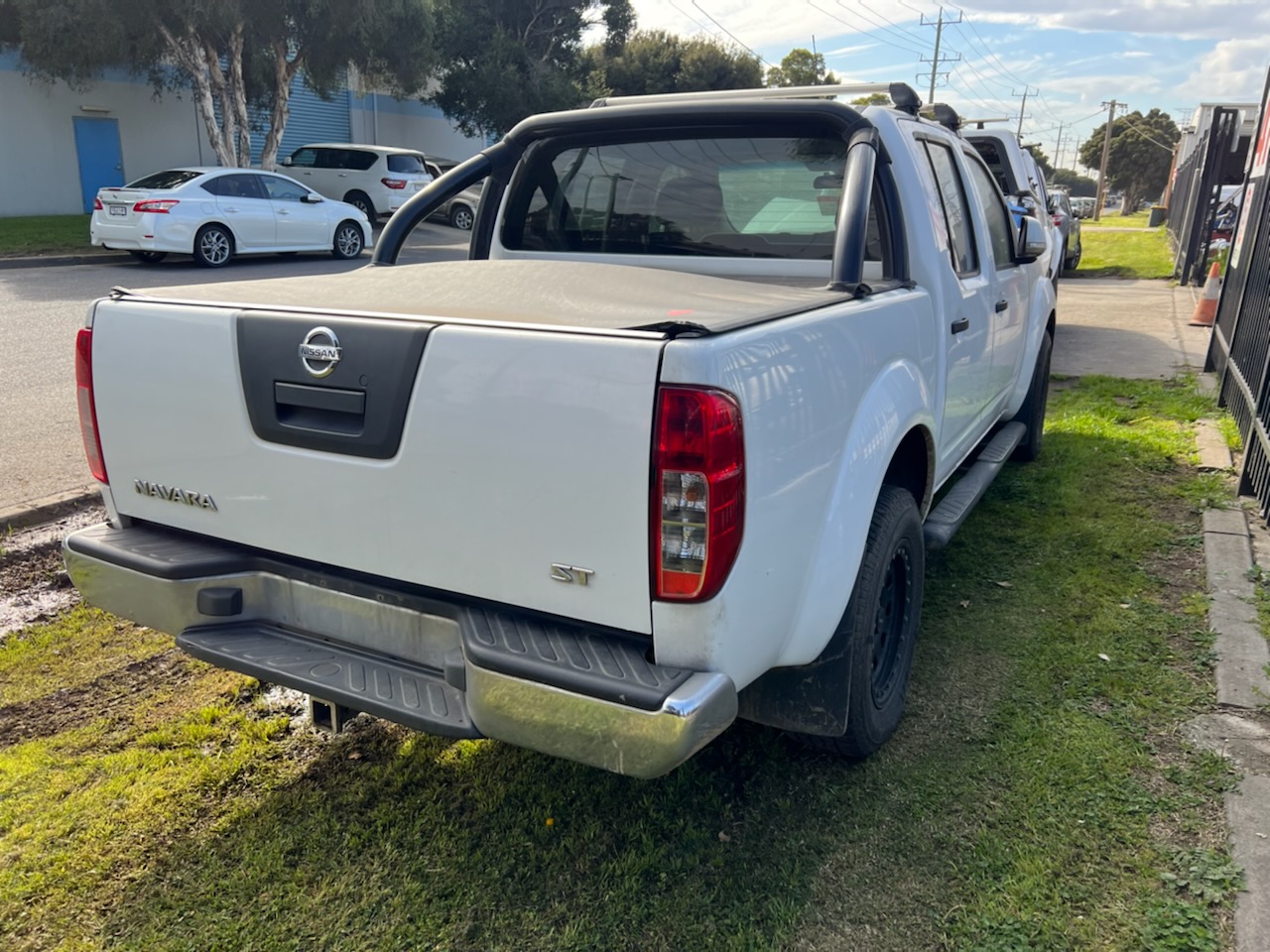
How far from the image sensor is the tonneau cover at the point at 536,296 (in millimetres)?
2385

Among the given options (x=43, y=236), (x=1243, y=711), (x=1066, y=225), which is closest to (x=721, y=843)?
(x=1243, y=711)

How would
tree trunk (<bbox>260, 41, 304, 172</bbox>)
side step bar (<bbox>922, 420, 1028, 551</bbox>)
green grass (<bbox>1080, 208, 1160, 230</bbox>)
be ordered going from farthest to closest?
green grass (<bbox>1080, 208, 1160, 230</bbox>)
tree trunk (<bbox>260, 41, 304, 172</bbox>)
side step bar (<bbox>922, 420, 1028, 551</bbox>)

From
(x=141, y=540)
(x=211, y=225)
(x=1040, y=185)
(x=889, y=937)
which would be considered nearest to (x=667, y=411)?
(x=889, y=937)

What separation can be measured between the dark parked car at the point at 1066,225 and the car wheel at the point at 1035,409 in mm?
5540

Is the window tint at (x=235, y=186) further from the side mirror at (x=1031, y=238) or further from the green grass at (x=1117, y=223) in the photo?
the green grass at (x=1117, y=223)

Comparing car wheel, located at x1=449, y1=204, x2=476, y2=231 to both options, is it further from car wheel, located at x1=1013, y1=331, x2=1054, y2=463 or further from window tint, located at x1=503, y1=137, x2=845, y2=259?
window tint, located at x1=503, y1=137, x2=845, y2=259

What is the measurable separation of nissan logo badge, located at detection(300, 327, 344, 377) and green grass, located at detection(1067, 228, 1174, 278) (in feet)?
65.5

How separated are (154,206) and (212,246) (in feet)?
3.33

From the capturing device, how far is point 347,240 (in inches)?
696

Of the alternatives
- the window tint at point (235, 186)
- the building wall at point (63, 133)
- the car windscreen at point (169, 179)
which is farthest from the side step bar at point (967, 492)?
the building wall at point (63, 133)

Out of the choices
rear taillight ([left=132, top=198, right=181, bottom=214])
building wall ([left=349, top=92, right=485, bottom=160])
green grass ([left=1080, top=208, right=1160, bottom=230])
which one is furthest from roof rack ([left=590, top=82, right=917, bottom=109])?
green grass ([left=1080, top=208, right=1160, bottom=230])

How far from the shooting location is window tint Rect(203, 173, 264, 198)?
15.1m

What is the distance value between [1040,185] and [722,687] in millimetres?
11388

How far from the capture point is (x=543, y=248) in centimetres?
425
